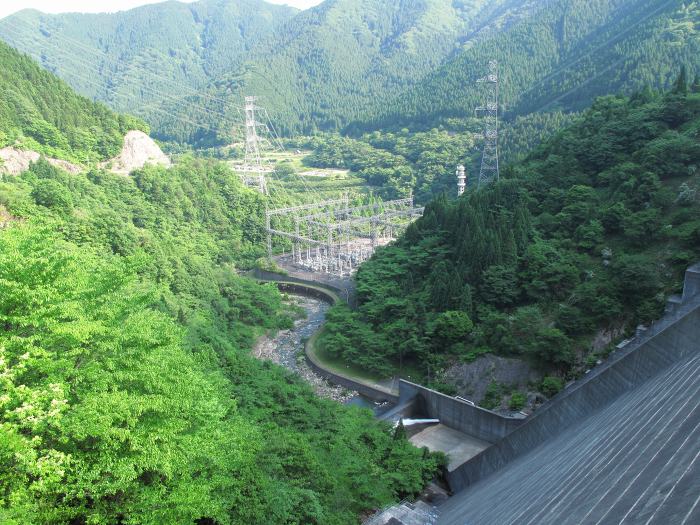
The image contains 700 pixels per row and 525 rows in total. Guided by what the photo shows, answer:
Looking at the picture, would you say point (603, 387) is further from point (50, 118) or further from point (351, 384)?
point (50, 118)

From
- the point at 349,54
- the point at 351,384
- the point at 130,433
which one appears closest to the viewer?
the point at 130,433

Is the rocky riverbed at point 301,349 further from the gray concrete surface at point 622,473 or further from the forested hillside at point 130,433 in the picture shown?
the gray concrete surface at point 622,473

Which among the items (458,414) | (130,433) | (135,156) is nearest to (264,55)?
(135,156)

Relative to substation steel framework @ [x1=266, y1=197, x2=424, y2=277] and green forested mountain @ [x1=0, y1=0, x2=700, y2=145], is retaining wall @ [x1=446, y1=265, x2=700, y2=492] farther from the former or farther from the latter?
green forested mountain @ [x1=0, y1=0, x2=700, y2=145]

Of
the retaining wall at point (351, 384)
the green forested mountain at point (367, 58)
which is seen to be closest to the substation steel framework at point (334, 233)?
the retaining wall at point (351, 384)

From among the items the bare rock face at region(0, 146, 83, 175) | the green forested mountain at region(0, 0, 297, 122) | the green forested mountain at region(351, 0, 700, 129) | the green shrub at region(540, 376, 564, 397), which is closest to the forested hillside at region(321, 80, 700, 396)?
the green shrub at region(540, 376, 564, 397)

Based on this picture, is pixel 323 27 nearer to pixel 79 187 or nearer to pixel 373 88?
pixel 373 88

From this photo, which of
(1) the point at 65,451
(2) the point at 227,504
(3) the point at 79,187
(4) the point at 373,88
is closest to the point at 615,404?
(2) the point at 227,504
